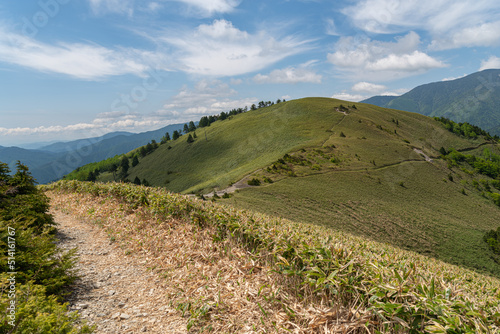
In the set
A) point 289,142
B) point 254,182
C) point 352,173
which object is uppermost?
point 289,142

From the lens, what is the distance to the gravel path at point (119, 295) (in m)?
4.48

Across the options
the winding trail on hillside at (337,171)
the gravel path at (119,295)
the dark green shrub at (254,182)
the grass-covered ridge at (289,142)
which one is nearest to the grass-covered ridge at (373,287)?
the gravel path at (119,295)

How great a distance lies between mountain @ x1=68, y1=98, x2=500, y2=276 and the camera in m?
43.9

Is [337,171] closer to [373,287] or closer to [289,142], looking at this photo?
[289,142]

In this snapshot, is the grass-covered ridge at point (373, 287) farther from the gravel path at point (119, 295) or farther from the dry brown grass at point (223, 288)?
the gravel path at point (119, 295)

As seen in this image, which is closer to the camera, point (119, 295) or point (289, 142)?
point (119, 295)

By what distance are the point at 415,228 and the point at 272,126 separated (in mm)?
80059

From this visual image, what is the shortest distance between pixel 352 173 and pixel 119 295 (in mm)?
69739

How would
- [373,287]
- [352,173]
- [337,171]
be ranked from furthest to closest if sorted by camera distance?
[337,171] < [352,173] < [373,287]

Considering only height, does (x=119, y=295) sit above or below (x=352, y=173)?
above

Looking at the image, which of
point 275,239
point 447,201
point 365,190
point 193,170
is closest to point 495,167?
point 447,201

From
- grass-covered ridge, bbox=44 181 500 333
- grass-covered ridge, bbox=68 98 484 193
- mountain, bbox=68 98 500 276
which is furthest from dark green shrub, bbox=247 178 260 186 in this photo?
grass-covered ridge, bbox=44 181 500 333

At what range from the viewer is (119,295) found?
5.48 m

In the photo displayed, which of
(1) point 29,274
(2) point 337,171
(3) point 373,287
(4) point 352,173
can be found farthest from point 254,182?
(3) point 373,287
